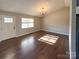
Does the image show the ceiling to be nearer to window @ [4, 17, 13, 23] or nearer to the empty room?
the empty room

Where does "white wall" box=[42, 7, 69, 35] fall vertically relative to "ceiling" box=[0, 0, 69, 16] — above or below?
below

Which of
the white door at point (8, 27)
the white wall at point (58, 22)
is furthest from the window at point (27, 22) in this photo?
the white wall at point (58, 22)

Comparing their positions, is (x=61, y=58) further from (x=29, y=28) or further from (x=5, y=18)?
(x=29, y=28)

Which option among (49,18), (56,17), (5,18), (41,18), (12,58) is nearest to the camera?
(12,58)

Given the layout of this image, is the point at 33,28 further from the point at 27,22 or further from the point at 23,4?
the point at 23,4

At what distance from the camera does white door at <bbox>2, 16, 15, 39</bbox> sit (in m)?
5.99

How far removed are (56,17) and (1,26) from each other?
20.5 feet

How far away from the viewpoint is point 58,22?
32.3 ft

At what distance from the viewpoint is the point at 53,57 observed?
3.27 meters

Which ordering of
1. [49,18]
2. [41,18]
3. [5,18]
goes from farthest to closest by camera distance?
1. [41,18]
2. [49,18]
3. [5,18]

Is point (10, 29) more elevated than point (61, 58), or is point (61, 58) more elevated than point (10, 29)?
point (10, 29)

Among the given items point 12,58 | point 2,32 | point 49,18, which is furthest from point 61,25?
point 12,58

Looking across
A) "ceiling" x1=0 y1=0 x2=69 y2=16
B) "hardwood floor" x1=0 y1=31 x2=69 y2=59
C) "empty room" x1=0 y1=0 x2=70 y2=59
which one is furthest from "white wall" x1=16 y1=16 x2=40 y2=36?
"hardwood floor" x1=0 y1=31 x2=69 y2=59

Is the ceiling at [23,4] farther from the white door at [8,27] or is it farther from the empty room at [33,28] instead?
the white door at [8,27]
